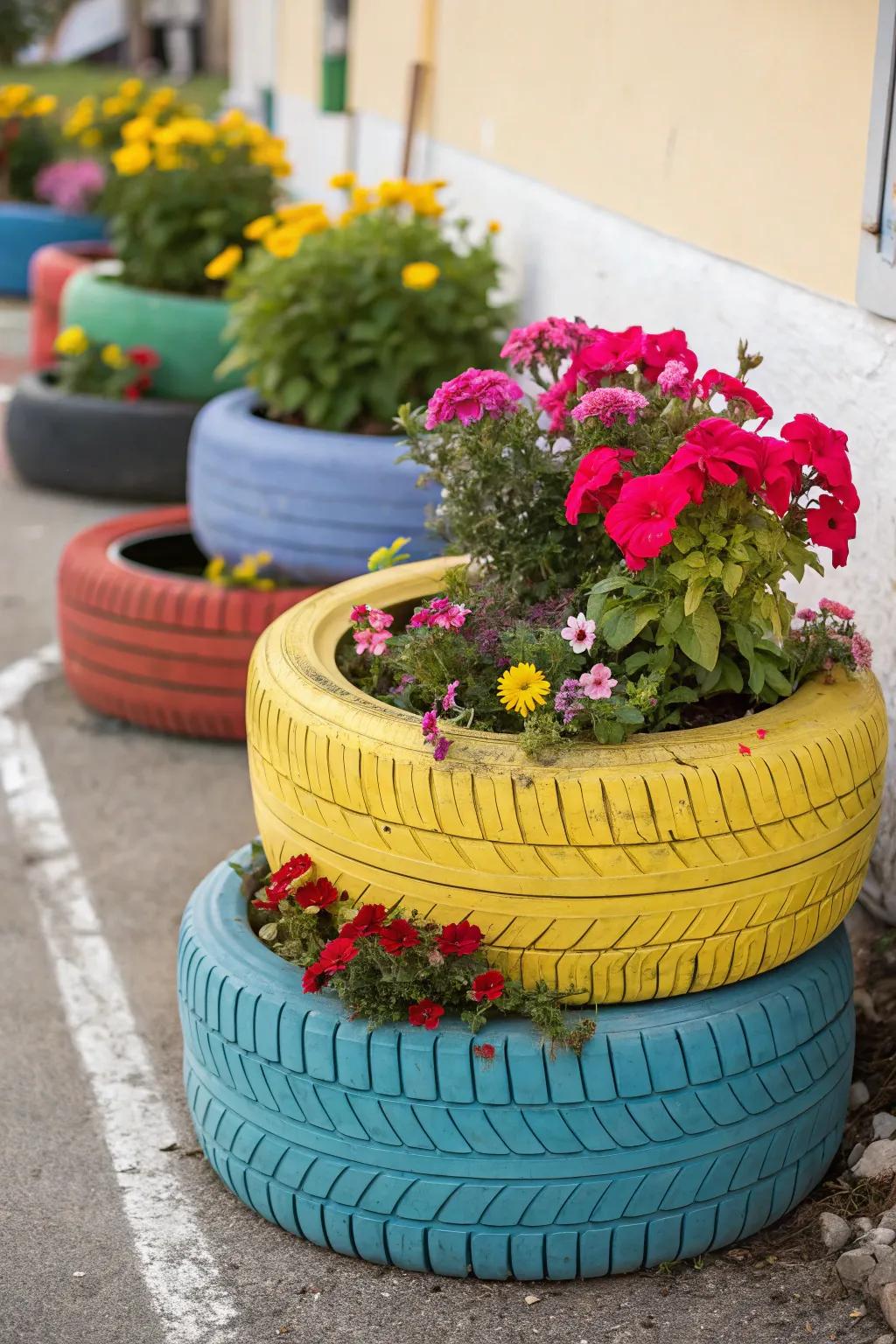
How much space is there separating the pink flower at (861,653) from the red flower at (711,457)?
0.48 meters

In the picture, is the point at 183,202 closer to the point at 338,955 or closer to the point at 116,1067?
the point at 116,1067

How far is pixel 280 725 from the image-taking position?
99.3 inches

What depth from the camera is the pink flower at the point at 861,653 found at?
2652 mm

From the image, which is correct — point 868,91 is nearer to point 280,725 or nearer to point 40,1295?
point 280,725

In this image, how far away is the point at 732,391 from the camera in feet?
8.45

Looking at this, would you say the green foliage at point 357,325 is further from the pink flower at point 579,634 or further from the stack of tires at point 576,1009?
the stack of tires at point 576,1009

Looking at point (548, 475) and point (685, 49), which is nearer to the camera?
point (548, 475)

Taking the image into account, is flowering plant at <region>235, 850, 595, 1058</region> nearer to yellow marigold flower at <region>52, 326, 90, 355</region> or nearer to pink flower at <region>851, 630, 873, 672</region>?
pink flower at <region>851, 630, 873, 672</region>

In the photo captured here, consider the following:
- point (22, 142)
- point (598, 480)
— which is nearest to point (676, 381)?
point (598, 480)

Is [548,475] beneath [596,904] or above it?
above

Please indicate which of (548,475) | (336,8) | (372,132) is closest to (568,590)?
(548,475)

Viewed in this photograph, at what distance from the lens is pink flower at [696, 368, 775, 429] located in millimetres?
2520

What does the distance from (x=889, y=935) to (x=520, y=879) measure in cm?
113

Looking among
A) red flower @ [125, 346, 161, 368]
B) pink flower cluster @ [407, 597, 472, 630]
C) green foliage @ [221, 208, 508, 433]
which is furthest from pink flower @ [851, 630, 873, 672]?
red flower @ [125, 346, 161, 368]
